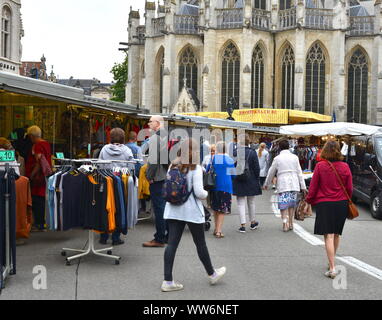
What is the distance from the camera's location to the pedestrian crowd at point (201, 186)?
547 cm

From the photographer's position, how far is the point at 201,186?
548cm

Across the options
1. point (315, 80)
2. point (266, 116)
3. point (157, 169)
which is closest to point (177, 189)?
point (157, 169)

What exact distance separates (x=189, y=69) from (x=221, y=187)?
109 ft

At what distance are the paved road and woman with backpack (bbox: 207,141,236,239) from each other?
0.42 meters

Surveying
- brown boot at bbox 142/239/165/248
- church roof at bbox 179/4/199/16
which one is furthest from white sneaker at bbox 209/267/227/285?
church roof at bbox 179/4/199/16

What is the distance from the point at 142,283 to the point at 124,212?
128 centimetres

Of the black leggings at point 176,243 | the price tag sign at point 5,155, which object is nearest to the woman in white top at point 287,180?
the black leggings at point 176,243

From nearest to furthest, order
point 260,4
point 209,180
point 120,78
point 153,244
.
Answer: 1. point 153,244
2. point 209,180
3. point 260,4
4. point 120,78

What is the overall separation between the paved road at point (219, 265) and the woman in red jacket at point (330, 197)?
54 cm

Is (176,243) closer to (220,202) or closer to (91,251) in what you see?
(91,251)

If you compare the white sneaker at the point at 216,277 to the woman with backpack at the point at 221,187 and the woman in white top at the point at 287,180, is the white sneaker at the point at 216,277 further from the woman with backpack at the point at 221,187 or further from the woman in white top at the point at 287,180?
the woman in white top at the point at 287,180

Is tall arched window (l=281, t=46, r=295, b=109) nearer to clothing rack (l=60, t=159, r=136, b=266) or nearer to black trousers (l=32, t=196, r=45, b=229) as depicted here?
black trousers (l=32, t=196, r=45, b=229)

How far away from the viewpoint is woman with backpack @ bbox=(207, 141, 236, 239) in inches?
346
